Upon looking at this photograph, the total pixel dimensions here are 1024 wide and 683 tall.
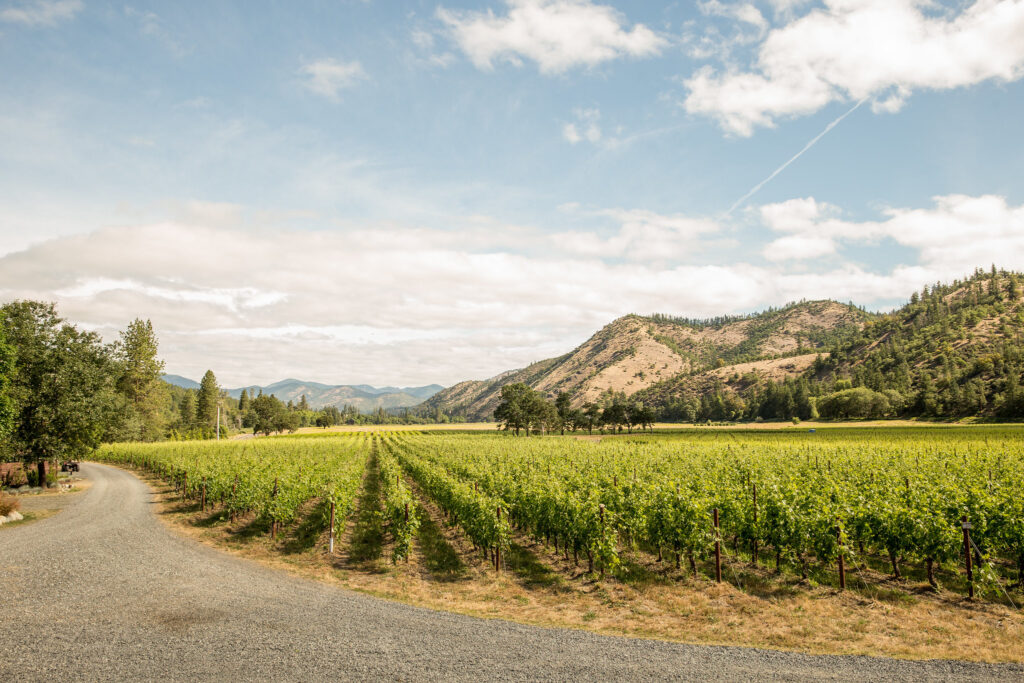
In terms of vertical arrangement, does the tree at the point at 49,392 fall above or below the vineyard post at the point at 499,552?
above

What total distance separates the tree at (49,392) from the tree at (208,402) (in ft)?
310

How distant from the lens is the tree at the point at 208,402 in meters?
126

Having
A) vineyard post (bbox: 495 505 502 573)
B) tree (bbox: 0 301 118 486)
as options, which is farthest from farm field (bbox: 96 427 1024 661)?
tree (bbox: 0 301 118 486)

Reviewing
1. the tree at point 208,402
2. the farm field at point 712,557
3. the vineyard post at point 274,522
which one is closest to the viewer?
the farm field at point 712,557

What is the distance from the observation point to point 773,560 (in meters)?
17.5

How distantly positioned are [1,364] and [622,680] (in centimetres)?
4055

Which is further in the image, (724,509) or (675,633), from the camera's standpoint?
(724,509)

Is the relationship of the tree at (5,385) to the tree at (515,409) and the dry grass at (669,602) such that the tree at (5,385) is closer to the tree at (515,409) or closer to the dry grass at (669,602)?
the dry grass at (669,602)

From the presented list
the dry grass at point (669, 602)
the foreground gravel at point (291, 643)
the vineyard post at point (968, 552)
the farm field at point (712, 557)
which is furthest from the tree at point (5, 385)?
the vineyard post at point (968, 552)

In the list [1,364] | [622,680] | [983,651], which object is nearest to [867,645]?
[983,651]

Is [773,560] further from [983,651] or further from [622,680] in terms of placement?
[622,680]

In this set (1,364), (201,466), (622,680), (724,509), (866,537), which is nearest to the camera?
(622,680)

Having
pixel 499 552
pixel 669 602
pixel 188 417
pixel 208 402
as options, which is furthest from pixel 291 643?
pixel 188 417

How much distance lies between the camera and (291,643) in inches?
428
